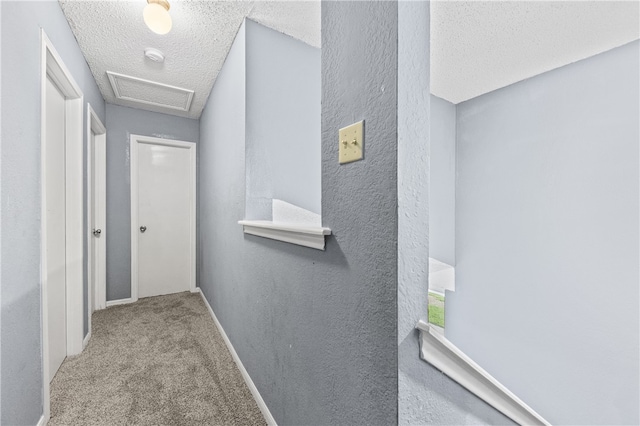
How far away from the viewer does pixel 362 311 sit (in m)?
0.74

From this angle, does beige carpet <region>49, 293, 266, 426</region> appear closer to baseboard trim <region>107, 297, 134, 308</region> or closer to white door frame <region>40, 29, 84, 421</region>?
white door frame <region>40, 29, 84, 421</region>

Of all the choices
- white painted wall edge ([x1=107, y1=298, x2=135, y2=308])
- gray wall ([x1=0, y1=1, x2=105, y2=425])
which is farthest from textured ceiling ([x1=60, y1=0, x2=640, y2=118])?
white painted wall edge ([x1=107, y1=298, x2=135, y2=308])

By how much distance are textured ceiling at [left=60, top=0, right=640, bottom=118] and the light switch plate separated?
50.9 inches

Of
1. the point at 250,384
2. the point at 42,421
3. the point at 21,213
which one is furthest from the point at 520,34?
the point at 42,421

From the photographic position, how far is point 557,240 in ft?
6.85

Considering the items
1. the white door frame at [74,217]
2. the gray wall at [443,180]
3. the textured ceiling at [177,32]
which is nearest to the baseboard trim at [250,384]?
the white door frame at [74,217]

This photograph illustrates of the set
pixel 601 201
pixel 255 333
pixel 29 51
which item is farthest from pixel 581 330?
pixel 29 51

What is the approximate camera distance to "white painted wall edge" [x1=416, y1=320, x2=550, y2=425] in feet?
2.10

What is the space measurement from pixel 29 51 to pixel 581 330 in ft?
12.1

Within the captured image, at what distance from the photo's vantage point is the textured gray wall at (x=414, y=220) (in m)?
0.63

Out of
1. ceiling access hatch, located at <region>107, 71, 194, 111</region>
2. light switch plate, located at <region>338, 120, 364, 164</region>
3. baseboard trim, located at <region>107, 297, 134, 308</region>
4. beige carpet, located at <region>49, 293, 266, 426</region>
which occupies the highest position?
ceiling access hatch, located at <region>107, 71, 194, 111</region>

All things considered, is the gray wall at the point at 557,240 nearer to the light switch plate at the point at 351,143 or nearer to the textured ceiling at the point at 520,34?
the textured ceiling at the point at 520,34

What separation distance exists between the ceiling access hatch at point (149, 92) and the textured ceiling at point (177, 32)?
6 centimetres

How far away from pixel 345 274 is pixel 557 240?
7.25ft
